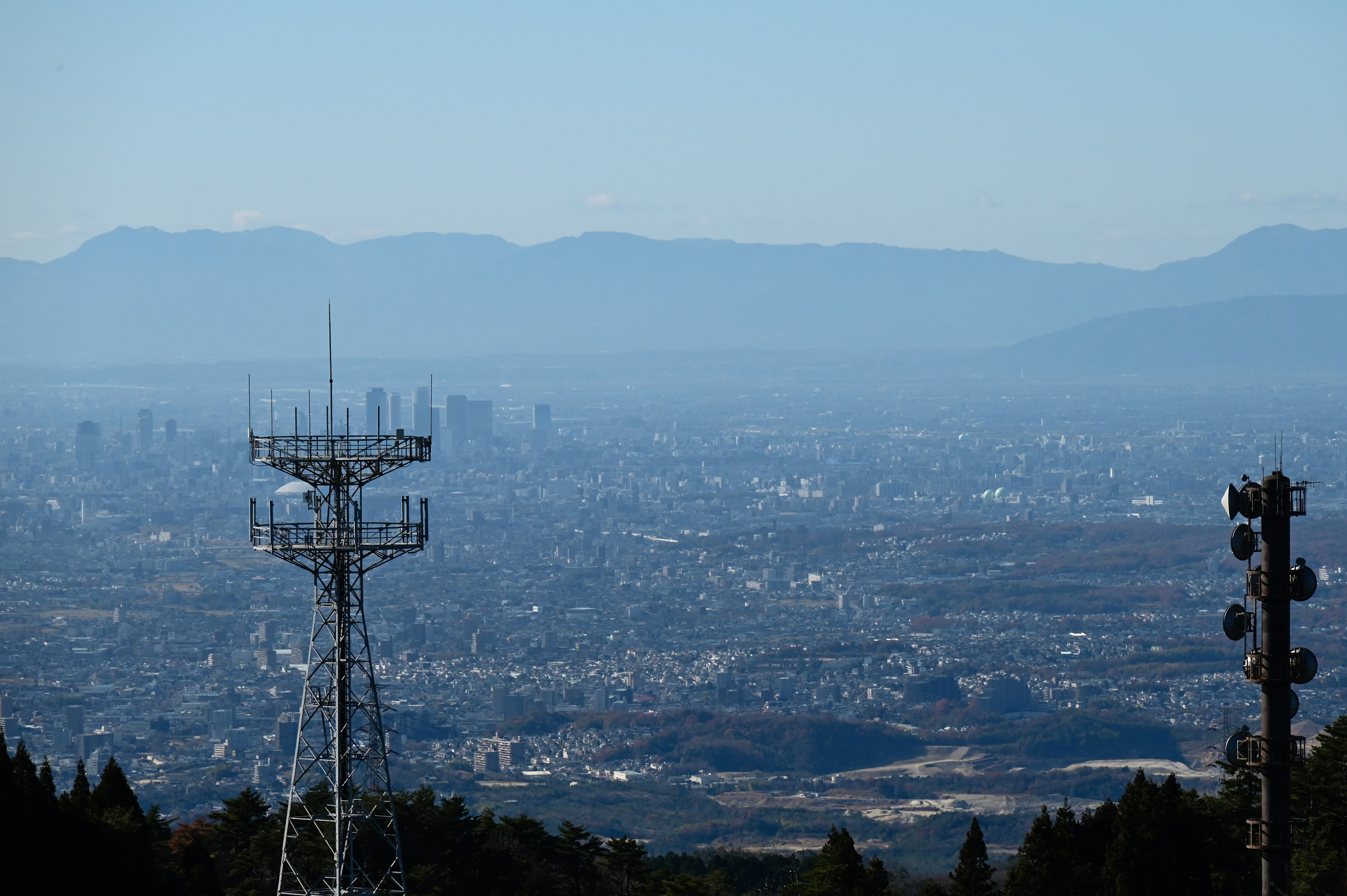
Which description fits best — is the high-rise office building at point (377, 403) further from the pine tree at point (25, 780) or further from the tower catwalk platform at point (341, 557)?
A: the tower catwalk platform at point (341, 557)

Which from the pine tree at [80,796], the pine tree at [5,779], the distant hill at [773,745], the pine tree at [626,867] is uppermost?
the pine tree at [5,779]

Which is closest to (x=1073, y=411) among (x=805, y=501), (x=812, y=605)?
(x=805, y=501)

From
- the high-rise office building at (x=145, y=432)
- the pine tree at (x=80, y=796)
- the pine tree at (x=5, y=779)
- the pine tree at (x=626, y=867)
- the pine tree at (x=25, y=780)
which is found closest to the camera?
the pine tree at (x=5, y=779)

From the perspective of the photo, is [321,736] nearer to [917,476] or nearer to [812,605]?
[812,605]

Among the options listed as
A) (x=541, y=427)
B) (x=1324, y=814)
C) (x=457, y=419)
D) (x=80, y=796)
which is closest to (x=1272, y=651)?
(x=1324, y=814)

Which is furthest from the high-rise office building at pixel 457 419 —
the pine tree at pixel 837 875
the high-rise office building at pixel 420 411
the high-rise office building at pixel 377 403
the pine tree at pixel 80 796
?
the pine tree at pixel 837 875

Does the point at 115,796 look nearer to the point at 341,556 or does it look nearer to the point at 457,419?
the point at 341,556

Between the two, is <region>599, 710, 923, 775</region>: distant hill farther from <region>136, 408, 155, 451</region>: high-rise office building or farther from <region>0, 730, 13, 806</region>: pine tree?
<region>136, 408, 155, 451</region>: high-rise office building

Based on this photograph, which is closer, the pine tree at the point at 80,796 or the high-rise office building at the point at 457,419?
the pine tree at the point at 80,796
